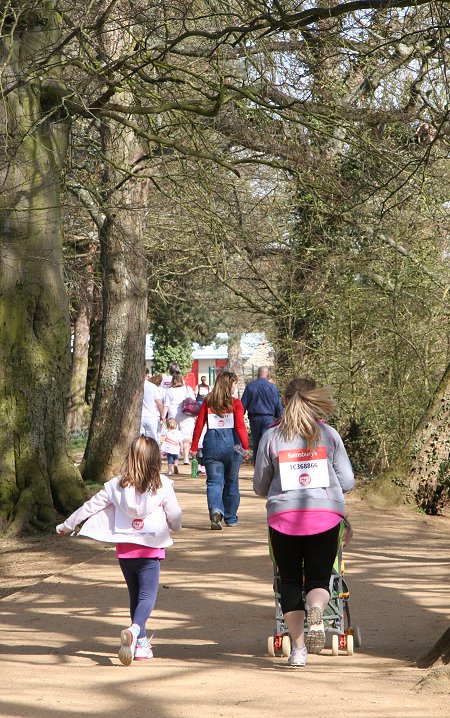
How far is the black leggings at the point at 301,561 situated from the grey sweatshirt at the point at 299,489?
165mm

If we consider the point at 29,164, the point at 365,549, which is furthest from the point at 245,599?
the point at 29,164

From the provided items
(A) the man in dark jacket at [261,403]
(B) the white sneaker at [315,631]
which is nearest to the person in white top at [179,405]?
(A) the man in dark jacket at [261,403]

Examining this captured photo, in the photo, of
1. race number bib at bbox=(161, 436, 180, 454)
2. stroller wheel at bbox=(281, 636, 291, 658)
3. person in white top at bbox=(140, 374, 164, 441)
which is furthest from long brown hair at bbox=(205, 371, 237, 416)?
race number bib at bbox=(161, 436, 180, 454)

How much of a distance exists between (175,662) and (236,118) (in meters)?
10.1

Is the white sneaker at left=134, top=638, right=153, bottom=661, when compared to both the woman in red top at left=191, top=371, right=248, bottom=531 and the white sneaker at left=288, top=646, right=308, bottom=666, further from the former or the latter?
the woman in red top at left=191, top=371, right=248, bottom=531

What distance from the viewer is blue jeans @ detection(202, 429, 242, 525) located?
1348cm

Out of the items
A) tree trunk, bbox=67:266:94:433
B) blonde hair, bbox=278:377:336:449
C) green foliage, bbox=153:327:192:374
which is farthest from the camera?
green foliage, bbox=153:327:192:374

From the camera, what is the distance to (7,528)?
1295cm

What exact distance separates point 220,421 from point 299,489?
22.7 feet

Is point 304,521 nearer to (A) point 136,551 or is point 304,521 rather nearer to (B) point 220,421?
(A) point 136,551

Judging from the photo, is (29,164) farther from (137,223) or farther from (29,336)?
(137,223)

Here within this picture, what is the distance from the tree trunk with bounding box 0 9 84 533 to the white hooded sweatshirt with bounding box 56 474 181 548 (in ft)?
19.9

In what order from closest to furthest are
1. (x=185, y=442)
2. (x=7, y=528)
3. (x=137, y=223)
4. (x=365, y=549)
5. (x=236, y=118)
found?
1. (x=365, y=549)
2. (x=7, y=528)
3. (x=236, y=118)
4. (x=137, y=223)
5. (x=185, y=442)

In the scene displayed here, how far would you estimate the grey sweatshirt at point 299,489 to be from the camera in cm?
669
